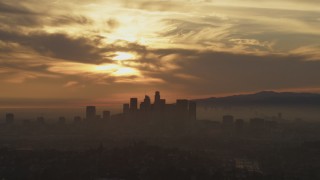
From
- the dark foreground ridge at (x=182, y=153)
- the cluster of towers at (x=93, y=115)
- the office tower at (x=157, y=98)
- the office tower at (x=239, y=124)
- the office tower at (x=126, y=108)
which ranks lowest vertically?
the dark foreground ridge at (x=182, y=153)

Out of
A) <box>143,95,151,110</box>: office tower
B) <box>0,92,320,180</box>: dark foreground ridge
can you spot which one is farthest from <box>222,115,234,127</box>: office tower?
<box>143,95,151,110</box>: office tower

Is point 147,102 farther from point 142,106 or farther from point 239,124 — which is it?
point 239,124

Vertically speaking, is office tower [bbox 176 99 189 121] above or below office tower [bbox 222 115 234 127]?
above

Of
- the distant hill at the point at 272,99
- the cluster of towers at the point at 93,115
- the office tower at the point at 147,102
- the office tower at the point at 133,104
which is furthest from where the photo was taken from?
the office tower at the point at 133,104

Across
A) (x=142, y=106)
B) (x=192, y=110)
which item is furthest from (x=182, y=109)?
(x=142, y=106)

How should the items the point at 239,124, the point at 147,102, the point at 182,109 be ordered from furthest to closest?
1. the point at 147,102
2. the point at 182,109
3. the point at 239,124

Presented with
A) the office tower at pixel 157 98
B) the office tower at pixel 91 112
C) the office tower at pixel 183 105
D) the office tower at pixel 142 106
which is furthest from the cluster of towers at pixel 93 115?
the office tower at pixel 183 105

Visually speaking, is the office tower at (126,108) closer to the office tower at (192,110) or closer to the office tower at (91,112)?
the office tower at (91,112)

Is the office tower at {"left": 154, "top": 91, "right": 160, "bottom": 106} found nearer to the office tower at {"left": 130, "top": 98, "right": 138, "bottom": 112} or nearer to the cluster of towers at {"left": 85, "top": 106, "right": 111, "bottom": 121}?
the office tower at {"left": 130, "top": 98, "right": 138, "bottom": 112}
